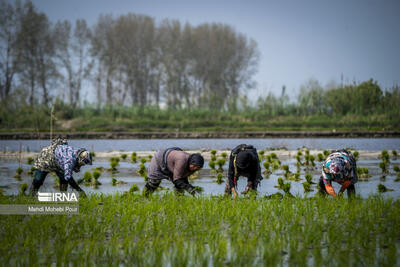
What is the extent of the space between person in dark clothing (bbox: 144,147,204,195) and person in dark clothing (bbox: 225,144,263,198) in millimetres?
728

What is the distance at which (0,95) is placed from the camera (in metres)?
46.7

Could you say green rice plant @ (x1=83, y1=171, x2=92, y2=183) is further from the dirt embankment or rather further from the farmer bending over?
the dirt embankment

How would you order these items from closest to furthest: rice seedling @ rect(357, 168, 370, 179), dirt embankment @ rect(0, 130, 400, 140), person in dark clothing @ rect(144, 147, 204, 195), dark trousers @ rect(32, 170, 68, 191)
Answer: person in dark clothing @ rect(144, 147, 204, 195) → dark trousers @ rect(32, 170, 68, 191) → rice seedling @ rect(357, 168, 370, 179) → dirt embankment @ rect(0, 130, 400, 140)

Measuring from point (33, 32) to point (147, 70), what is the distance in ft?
45.4

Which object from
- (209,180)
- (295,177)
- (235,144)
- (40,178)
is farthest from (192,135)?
(40,178)

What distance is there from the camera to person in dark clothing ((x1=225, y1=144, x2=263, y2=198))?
7898 millimetres

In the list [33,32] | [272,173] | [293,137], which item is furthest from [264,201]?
[33,32]

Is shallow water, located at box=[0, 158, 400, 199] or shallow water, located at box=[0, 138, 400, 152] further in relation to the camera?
shallow water, located at box=[0, 138, 400, 152]

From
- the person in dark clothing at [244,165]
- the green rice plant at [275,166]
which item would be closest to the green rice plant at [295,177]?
the green rice plant at [275,166]

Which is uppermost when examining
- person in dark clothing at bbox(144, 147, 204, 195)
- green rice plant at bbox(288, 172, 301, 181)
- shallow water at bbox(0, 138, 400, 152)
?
person in dark clothing at bbox(144, 147, 204, 195)

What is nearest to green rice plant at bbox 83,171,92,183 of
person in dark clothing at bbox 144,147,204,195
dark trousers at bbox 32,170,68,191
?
dark trousers at bbox 32,170,68,191

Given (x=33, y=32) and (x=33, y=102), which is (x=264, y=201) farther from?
(x=33, y=32)

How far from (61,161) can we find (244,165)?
3072 millimetres

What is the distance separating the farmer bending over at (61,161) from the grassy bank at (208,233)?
578mm
